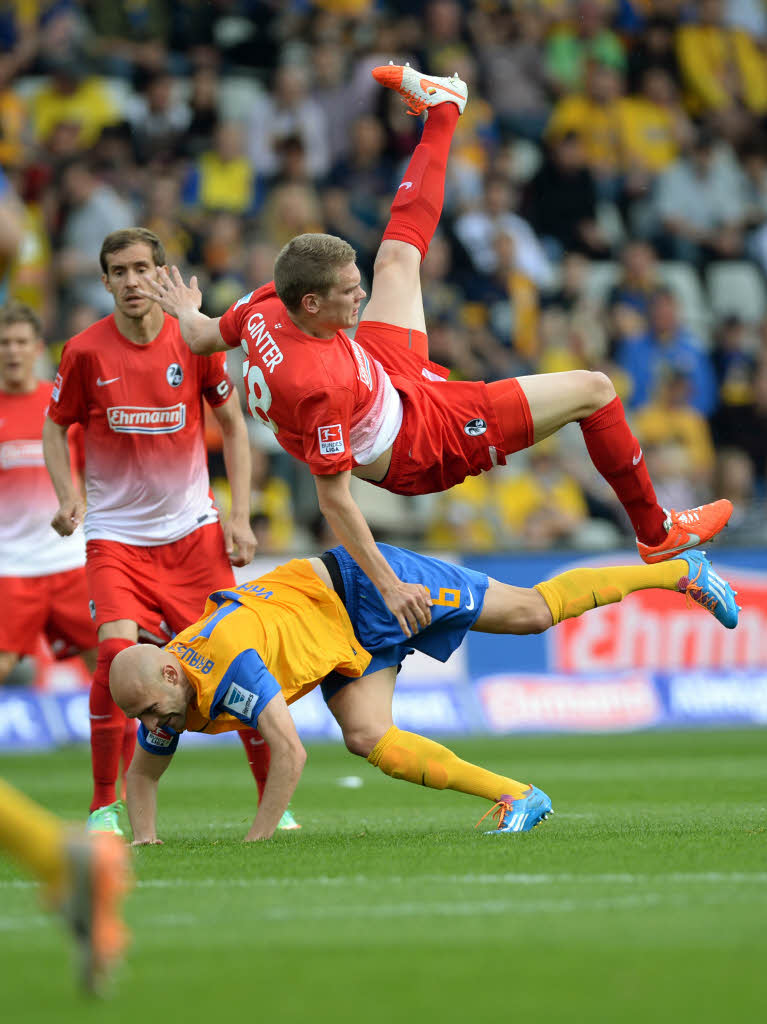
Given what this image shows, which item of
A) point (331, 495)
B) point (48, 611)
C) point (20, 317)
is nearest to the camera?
point (331, 495)

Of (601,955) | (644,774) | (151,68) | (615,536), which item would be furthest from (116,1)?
(601,955)

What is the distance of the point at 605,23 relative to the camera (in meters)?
19.6

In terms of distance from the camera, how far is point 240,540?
7727 mm

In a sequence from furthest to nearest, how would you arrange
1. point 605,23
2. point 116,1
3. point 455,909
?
point 605,23, point 116,1, point 455,909

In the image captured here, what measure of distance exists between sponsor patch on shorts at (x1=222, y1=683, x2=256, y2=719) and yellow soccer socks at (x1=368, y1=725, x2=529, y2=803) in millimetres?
583

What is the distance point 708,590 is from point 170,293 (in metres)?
2.89

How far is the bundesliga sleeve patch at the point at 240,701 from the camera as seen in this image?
6.29m

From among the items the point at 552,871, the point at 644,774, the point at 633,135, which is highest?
the point at 633,135

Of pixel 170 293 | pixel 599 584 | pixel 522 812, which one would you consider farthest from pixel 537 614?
pixel 170 293

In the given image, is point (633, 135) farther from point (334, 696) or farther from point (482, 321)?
point (334, 696)

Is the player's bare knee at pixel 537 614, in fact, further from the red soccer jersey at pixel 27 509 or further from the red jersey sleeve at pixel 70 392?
the red soccer jersey at pixel 27 509

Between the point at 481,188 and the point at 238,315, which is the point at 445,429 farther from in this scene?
the point at 481,188

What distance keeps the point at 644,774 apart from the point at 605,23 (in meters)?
12.3

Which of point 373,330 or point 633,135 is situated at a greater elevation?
point 633,135
